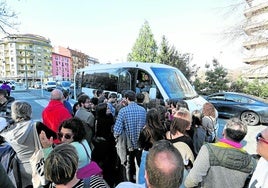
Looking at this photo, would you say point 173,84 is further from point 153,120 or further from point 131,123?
point 153,120

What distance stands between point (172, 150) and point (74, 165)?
70 centimetres

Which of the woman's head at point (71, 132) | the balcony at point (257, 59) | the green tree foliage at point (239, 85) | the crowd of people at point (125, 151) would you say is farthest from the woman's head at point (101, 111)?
the green tree foliage at point (239, 85)

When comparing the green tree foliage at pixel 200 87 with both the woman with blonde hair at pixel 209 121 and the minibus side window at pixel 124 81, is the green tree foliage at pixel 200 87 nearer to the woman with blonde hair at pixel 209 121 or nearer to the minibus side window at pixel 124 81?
the minibus side window at pixel 124 81

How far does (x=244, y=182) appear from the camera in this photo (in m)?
2.51

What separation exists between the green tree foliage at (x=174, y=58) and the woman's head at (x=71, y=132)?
27.8 meters

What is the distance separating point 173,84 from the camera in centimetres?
1033

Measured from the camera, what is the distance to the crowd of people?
168cm

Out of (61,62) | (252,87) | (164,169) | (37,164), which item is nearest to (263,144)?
(164,169)

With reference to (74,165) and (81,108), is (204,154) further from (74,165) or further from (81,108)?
(81,108)

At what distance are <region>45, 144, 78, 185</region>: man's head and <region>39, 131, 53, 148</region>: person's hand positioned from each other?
53.3 inches

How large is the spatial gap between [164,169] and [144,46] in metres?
43.1

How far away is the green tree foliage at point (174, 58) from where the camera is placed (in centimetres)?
2998

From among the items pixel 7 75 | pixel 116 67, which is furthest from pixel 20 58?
pixel 116 67

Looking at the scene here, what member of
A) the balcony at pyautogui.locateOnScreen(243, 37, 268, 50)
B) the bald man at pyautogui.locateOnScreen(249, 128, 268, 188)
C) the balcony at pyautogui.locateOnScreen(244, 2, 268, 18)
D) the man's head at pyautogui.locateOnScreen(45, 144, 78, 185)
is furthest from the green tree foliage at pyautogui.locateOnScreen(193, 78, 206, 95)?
the man's head at pyautogui.locateOnScreen(45, 144, 78, 185)
